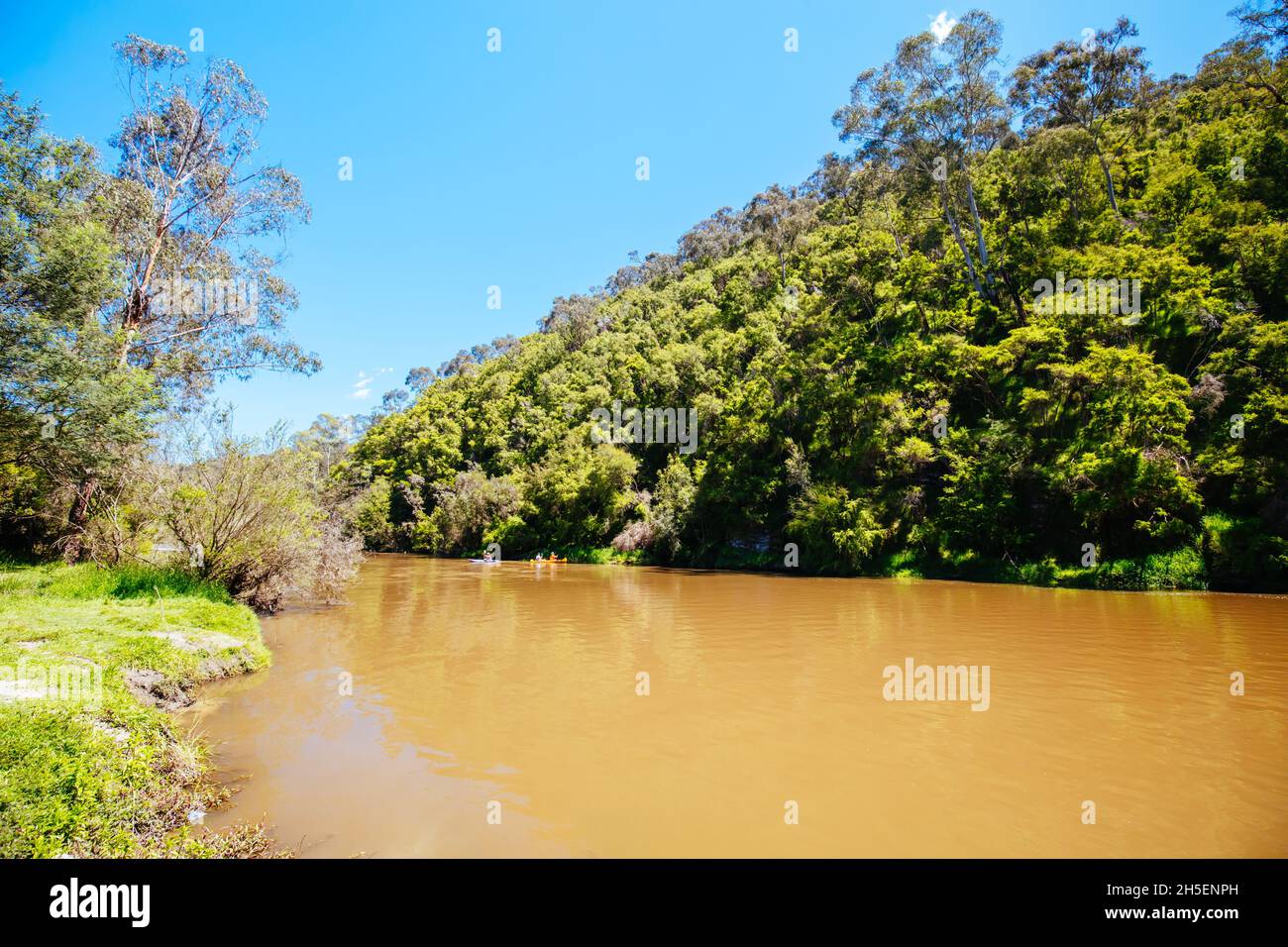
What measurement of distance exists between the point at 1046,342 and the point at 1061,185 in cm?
1456

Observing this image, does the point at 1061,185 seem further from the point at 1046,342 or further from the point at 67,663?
the point at 67,663

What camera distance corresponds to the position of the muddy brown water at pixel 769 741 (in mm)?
4789

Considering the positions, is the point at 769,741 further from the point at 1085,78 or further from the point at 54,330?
the point at 1085,78

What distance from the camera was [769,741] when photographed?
6895mm

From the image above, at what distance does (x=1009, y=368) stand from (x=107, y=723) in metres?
31.7

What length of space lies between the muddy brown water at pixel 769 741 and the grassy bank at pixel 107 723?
21.9 inches

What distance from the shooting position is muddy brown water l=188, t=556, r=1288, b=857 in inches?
189

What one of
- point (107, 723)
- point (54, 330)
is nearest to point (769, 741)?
point (107, 723)

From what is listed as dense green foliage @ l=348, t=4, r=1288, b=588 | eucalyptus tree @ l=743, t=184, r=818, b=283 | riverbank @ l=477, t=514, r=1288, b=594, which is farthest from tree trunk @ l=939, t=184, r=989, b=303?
eucalyptus tree @ l=743, t=184, r=818, b=283

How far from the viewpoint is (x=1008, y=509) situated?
82.2 ft

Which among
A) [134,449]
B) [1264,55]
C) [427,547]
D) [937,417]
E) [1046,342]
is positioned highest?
[1264,55]

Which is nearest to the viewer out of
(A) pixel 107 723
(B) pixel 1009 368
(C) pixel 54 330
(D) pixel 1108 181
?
(A) pixel 107 723

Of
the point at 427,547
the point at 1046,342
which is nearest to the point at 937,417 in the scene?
the point at 1046,342

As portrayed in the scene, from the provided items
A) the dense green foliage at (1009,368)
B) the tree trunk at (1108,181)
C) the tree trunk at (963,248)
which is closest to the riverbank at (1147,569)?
the dense green foliage at (1009,368)
